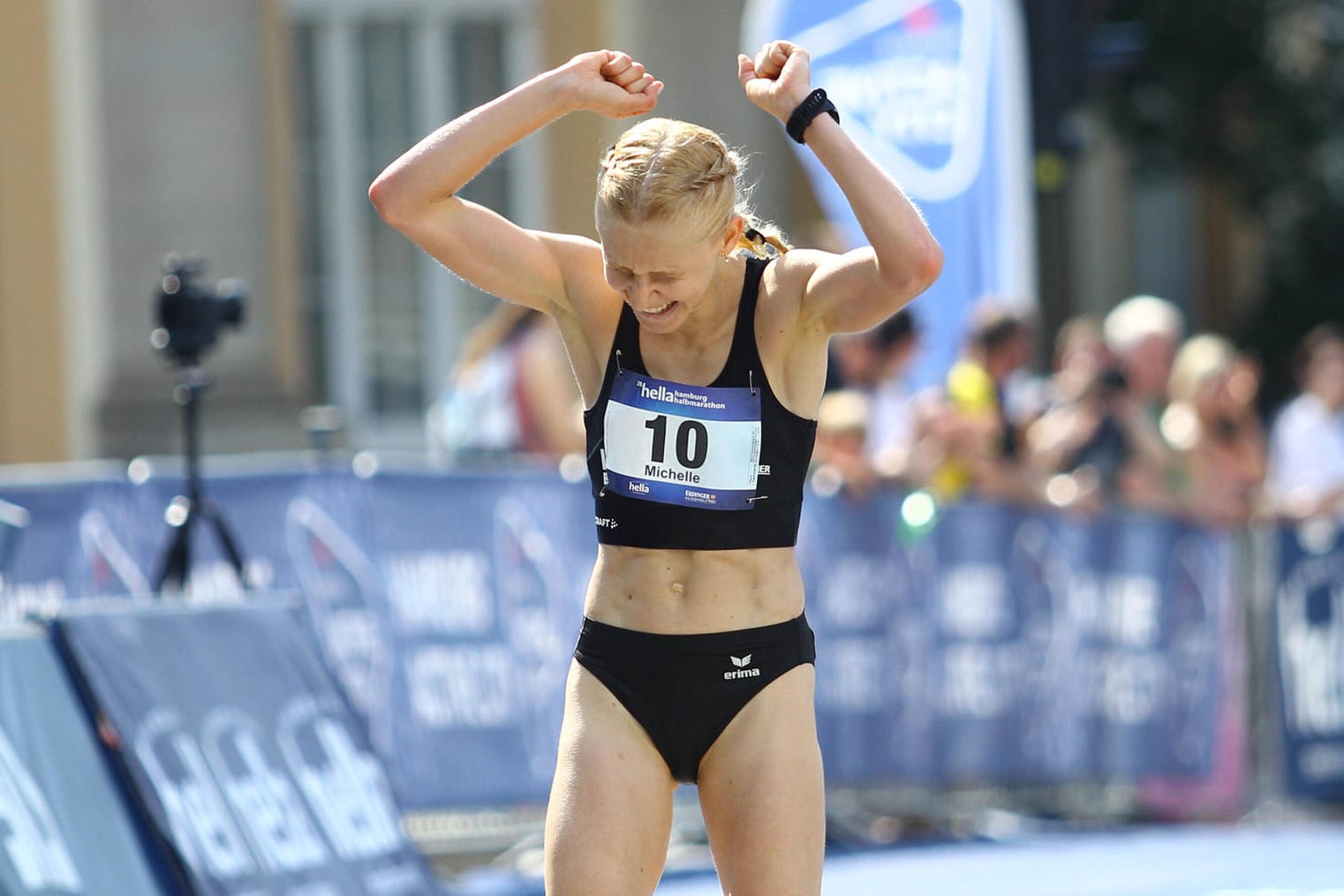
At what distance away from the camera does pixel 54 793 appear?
5.34 m

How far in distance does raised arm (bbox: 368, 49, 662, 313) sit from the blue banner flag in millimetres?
5340

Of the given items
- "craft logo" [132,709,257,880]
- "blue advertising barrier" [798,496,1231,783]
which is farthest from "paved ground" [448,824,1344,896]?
"craft logo" [132,709,257,880]

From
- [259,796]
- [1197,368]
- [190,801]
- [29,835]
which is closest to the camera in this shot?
[29,835]

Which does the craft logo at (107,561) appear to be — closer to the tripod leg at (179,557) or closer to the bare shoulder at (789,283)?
the tripod leg at (179,557)

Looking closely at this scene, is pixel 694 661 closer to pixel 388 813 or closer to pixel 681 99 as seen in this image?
pixel 388 813

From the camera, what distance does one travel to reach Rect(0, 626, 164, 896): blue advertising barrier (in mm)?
5141

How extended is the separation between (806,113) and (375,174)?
9480mm

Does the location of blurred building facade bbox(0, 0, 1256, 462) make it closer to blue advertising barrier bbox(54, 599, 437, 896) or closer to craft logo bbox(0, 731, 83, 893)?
blue advertising barrier bbox(54, 599, 437, 896)

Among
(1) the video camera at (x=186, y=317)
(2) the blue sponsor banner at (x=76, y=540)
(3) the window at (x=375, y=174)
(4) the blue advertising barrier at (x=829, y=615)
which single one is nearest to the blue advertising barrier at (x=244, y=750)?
(4) the blue advertising barrier at (x=829, y=615)

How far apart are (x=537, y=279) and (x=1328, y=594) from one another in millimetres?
7650

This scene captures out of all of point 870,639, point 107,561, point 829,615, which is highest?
point 107,561

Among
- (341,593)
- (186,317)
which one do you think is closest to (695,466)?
(186,317)

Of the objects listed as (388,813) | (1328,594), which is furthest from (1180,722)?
(388,813)

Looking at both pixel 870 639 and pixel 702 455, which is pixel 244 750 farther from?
pixel 870 639
